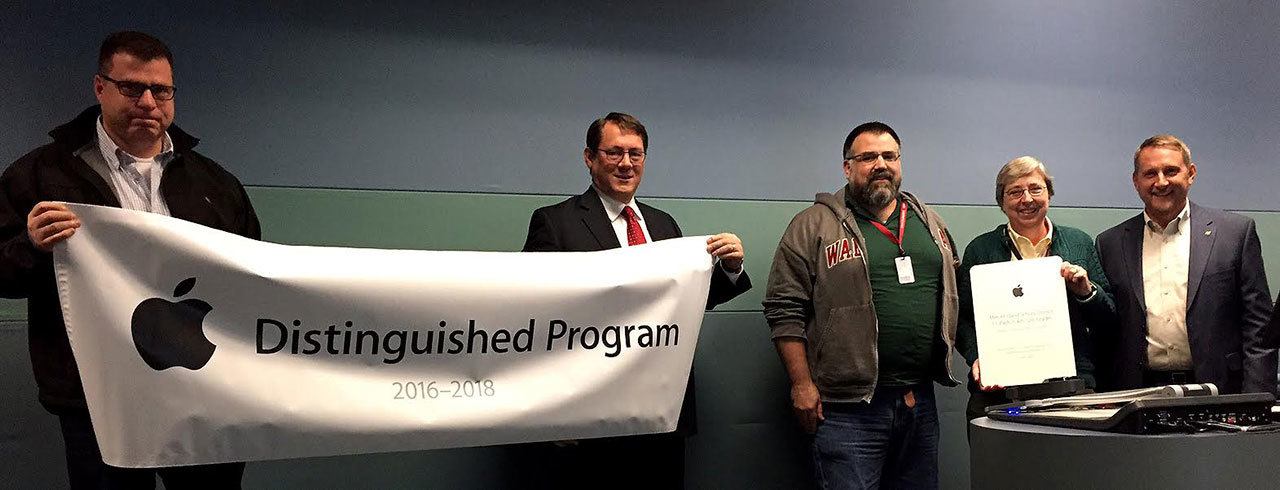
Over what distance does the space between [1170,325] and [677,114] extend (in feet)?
6.57

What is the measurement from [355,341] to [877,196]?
191 centimetres

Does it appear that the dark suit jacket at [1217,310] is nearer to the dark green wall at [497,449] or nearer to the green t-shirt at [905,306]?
the green t-shirt at [905,306]

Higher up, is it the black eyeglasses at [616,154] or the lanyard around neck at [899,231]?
the black eyeglasses at [616,154]

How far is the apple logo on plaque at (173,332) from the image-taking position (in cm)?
238

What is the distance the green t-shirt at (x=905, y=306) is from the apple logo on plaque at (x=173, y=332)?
2.12 metres

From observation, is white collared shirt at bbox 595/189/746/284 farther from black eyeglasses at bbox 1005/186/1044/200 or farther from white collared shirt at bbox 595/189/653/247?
black eyeglasses at bbox 1005/186/1044/200

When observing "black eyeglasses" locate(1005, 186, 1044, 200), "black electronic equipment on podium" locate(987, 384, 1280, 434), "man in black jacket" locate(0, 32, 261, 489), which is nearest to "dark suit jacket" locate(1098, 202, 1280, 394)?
"black eyeglasses" locate(1005, 186, 1044, 200)

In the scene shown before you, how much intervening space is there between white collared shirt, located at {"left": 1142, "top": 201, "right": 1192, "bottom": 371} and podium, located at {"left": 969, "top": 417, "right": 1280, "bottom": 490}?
163cm

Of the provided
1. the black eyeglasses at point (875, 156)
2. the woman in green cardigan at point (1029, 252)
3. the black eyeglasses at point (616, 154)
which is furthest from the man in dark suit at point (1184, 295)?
the black eyeglasses at point (616, 154)

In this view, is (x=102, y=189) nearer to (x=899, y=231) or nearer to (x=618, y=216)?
(x=618, y=216)

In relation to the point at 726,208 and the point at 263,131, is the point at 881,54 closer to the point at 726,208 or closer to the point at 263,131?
the point at 726,208

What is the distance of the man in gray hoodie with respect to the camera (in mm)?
3416

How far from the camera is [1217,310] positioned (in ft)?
11.6

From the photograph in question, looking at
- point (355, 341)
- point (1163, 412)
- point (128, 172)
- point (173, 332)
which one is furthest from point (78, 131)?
point (1163, 412)
